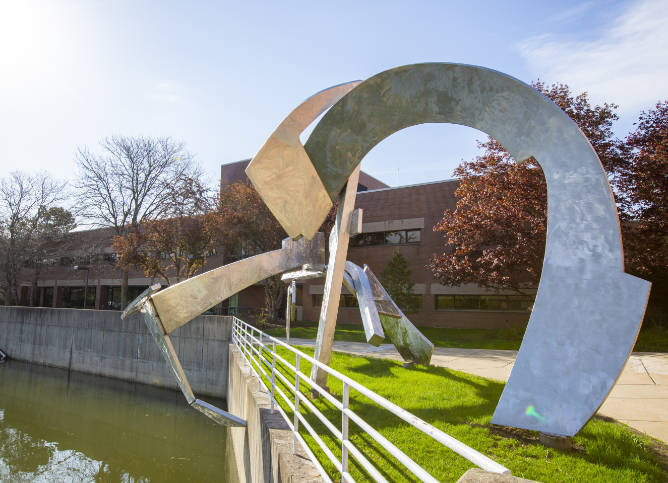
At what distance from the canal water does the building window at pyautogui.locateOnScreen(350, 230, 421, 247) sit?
16.6 meters

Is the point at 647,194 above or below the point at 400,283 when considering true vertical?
above

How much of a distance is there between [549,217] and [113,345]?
20.7 m

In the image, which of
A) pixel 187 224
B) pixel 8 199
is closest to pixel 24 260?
pixel 8 199

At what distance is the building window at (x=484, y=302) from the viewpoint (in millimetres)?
24484

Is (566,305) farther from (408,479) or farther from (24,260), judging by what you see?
(24,260)

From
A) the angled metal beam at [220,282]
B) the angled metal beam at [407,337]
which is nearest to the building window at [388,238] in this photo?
the angled metal beam at [407,337]

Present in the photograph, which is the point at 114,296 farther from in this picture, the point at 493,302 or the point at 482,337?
the point at 482,337

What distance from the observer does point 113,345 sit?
20.2 m

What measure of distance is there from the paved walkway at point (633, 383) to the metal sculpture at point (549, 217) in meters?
2.99

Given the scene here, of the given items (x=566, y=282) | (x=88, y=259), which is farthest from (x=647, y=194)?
(x=88, y=259)

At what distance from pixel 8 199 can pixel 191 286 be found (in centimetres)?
3671

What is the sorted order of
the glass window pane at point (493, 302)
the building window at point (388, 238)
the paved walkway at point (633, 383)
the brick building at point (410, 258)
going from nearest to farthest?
the paved walkway at point (633, 383) < the glass window pane at point (493, 302) < the brick building at point (410, 258) < the building window at point (388, 238)

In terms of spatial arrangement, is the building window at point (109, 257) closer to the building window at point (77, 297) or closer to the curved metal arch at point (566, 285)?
the building window at point (77, 297)

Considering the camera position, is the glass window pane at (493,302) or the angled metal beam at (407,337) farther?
the glass window pane at (493,302)
